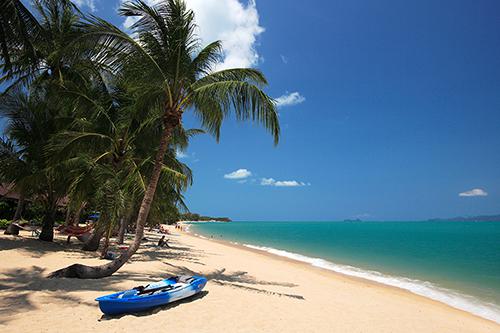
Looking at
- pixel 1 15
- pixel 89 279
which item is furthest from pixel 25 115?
pixel 89 279

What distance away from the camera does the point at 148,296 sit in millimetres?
5109

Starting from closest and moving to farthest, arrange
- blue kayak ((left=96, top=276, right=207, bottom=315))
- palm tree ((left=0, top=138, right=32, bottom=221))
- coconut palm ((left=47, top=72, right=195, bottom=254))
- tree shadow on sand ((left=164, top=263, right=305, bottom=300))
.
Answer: blue kayak ((left=96, top=276, right=207, bottom=315)), tree shadow on sand ((left=164, top=263, right=305, bottom=300)), coconut palm ((left=47, top=72, right=195, bottom=254)), palm tree ((left=0, top=138, right=32, bottom=221))

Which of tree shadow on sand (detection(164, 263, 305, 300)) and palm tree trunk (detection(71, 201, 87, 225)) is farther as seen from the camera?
palm tree trunk (detection(71, 201, 87, 225))

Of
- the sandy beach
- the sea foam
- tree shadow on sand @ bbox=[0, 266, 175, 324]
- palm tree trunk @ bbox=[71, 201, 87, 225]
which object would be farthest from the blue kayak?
the sea foam

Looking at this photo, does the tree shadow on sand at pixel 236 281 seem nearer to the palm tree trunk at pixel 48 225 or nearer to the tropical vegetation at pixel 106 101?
the tropical vegetation at pixel 106 101

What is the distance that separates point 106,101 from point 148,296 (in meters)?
7.99

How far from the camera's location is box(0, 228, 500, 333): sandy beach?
182 inches

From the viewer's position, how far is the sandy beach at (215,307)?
4633mm

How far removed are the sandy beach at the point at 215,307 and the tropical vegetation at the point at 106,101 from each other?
109 cm

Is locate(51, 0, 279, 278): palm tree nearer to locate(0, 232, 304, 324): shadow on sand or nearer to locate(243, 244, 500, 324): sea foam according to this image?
locate(0, 232, 304, 324): shadow on sand

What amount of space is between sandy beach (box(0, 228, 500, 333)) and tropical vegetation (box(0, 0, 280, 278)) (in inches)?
42.9

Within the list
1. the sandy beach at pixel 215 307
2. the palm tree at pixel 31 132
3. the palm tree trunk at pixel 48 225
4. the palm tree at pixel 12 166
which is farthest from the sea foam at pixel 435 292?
the palm tree at pixel 12 166

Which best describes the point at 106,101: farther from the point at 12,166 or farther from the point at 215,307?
the point at 215,307

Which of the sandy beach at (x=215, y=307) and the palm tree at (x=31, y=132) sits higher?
the palm tree at (x=31, y=132)
